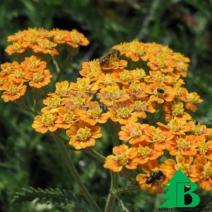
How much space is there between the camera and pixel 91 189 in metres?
6.02

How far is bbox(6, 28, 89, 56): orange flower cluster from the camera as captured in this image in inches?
185

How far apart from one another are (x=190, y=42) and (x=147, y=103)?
10.4ft

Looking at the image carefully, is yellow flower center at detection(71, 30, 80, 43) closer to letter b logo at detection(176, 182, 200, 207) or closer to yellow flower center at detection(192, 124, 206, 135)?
yellow flower center at detection(192, 124, 206, 135)

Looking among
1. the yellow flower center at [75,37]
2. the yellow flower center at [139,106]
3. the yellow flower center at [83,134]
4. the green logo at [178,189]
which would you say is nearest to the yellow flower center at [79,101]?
the yellow flower center at [83,134]

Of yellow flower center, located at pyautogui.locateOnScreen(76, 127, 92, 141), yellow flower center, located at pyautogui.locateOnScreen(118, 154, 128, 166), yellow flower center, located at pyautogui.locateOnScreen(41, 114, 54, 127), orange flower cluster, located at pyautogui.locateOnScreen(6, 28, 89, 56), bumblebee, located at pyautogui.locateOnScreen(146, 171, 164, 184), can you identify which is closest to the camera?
bumblebee, located at pyautogui.locateOnScreen(146, 171, 164, 184)

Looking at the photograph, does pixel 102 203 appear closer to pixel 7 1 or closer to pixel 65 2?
pixel 65 2

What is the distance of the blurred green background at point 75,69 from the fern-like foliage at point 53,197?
0.41m

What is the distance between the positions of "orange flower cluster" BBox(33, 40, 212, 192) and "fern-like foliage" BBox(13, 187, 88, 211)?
0.67m

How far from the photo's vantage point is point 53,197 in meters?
4.53

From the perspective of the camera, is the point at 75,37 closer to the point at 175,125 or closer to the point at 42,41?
the point at 42,41

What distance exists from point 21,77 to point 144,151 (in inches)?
46.6

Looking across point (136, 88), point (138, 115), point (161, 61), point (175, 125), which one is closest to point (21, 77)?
point (136, 88)

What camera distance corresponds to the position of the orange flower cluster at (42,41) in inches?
185

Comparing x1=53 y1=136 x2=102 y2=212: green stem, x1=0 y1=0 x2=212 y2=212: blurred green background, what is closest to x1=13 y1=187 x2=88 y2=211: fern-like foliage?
x1=53 y1=136 x2=102 y2=212: green stem
